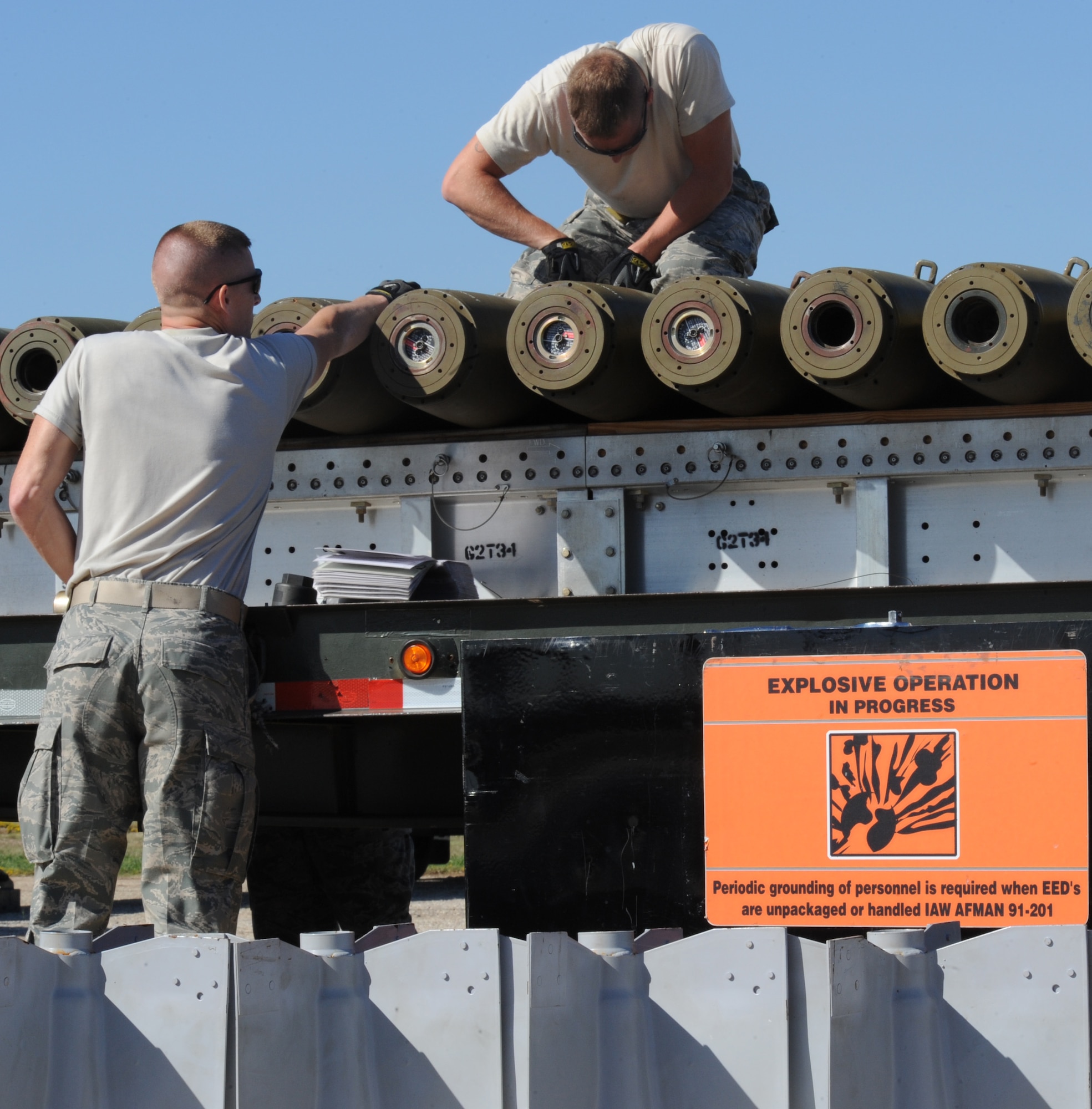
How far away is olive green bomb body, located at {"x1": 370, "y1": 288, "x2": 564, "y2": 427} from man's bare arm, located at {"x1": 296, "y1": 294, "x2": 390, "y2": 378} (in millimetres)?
85

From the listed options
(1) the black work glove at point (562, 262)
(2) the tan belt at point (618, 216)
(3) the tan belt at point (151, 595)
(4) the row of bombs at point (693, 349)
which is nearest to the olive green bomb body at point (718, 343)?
(4) the row of bombs at point (693, 349)

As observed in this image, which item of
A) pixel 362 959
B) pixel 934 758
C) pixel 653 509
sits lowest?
pixel 362 959

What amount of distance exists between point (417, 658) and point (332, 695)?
28 centimetres

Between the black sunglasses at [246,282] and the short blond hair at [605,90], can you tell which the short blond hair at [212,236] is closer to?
the black sunglasses at [246,282]

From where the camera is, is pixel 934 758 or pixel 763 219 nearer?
pixel 934 758

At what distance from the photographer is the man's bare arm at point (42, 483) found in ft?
13.0

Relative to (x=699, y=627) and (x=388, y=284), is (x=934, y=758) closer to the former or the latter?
(x=699, y=627)

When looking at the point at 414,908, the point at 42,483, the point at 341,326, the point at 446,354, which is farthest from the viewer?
the point at 414,908

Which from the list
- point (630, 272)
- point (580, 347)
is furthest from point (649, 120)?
point (580, 347)

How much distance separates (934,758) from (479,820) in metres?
1.15

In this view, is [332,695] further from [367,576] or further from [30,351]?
[30,351]

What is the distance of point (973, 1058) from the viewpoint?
311 centimetres

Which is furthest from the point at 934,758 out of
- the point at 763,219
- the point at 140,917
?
the point at 140,917

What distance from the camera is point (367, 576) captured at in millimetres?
4551
